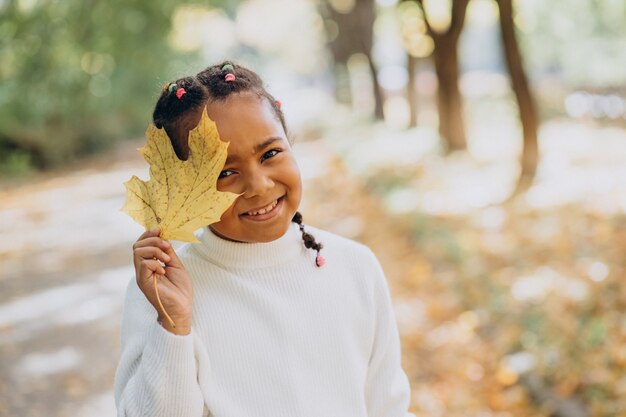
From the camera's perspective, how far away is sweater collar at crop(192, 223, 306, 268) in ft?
5.27

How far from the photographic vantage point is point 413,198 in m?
8.98

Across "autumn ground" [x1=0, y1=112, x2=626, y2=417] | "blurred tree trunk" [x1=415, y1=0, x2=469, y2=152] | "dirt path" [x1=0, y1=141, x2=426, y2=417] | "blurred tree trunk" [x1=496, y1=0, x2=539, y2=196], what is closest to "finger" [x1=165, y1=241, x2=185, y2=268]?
"autumn ground" [x1=0, y1=112, x2=626, y2=417]

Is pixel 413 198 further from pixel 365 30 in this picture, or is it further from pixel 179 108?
pixel 365 30

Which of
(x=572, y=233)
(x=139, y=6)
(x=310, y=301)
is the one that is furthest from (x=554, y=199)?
(x=139, y=6)

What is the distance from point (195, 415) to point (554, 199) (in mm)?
6926

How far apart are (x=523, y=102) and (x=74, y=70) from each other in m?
12.4

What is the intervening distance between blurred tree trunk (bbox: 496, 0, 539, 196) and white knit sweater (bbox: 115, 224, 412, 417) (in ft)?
22.5

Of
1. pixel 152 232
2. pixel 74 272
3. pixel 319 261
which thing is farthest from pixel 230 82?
pixel 74 272

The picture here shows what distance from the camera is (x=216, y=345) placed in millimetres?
1539

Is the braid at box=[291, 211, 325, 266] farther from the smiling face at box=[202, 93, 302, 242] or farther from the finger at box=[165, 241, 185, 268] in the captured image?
the finger at box=[165, 241, 185, 268]

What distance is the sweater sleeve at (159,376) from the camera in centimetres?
139

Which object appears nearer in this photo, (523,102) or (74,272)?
(74,272)

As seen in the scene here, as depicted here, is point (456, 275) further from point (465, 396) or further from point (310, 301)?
point (310, 301)

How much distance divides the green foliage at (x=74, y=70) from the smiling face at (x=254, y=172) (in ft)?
42.0
